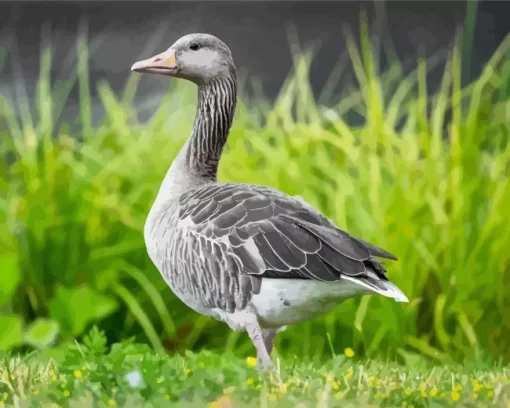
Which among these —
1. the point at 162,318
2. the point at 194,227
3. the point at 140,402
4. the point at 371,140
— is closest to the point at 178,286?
the point at 194,227

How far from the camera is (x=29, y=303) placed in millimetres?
4727

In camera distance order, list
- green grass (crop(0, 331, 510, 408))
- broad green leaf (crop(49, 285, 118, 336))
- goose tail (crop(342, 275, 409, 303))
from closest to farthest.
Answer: green grass (crop(0, 331, 510, 408)), goose tail (crop(342, 275, 409, 303)), broad green leaf (crop(49, 285, 118, 336))

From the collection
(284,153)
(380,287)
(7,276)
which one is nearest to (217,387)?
(380,287)

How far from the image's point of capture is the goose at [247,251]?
10.0ft

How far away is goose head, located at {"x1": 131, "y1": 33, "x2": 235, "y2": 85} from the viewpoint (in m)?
3.60

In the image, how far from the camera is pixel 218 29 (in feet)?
19.5

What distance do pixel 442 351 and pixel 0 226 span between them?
245cm

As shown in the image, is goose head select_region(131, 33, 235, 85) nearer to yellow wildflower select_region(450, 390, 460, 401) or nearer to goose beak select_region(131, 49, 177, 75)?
goose beak select_region(131, 49, 177, 75)

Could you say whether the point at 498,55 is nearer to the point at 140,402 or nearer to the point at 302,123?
the point at 302,123

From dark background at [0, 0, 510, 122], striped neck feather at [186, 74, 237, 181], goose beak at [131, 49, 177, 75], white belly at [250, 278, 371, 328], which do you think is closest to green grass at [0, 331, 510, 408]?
white belly at [250, 278, 371, 328]

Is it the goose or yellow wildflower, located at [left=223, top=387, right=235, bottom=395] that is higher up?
the goose

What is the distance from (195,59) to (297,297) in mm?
1137

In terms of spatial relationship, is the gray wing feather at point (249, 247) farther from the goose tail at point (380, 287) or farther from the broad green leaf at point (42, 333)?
the broad green leaf at point (42, 333)

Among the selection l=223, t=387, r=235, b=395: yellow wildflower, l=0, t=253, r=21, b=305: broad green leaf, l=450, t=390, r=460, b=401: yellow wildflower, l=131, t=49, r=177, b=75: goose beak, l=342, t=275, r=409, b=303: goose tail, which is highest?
l=131, t=49, r=177, b=75: goose beak
